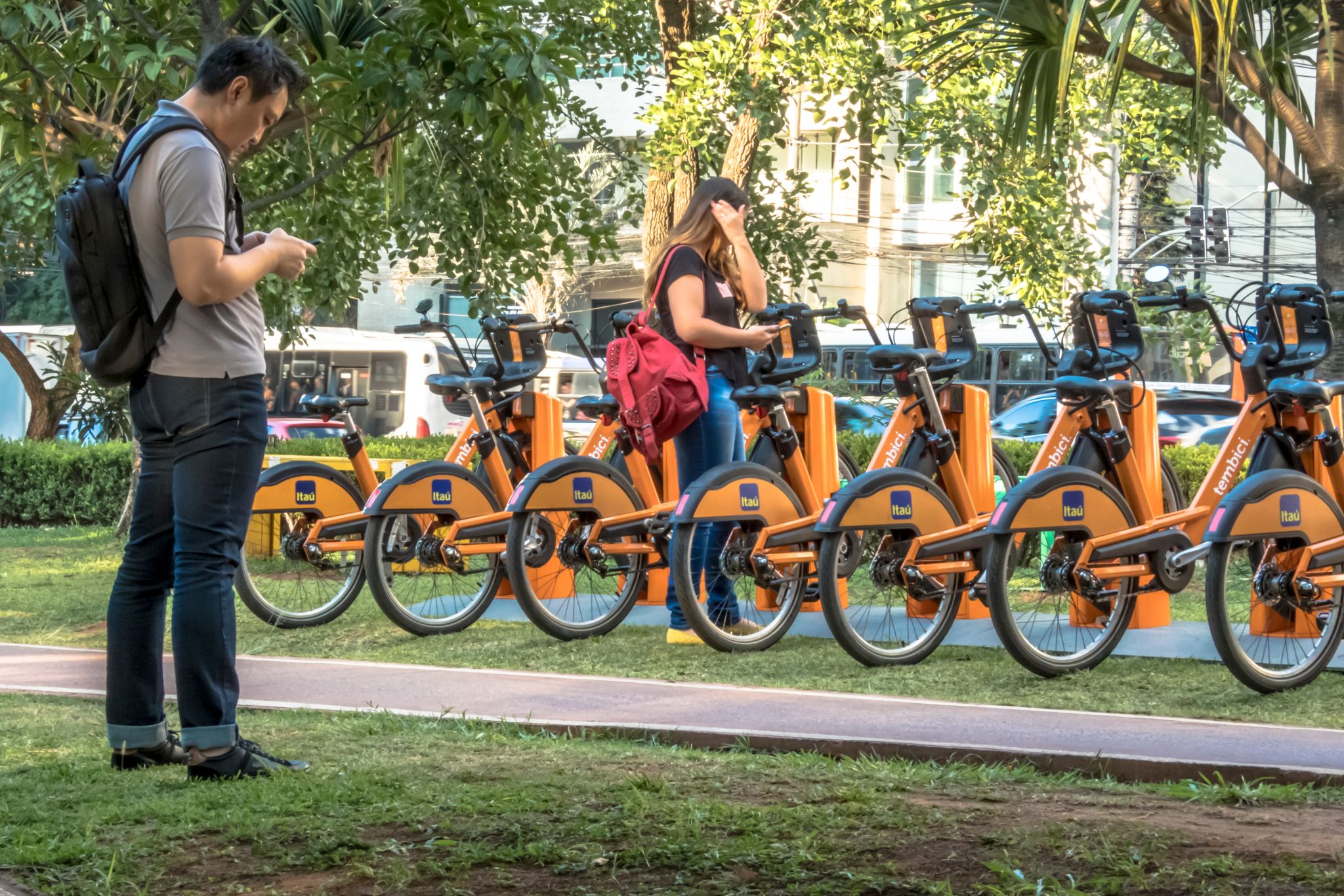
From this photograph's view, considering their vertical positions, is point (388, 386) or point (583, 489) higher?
point (388, 386)

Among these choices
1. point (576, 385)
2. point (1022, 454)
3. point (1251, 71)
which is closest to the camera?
point (1251, 71)

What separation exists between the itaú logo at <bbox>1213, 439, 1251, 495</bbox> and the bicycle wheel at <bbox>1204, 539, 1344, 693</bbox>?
0.45 m

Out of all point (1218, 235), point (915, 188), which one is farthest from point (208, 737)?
point (915, 188)

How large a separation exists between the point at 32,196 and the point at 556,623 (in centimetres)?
836

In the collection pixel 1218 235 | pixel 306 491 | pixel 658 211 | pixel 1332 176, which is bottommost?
pixel 306 491

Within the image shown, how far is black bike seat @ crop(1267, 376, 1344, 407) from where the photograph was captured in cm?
605

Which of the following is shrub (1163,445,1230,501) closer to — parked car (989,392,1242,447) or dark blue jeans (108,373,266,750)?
parked car (989,392,1242,447)

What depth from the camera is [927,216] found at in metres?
43.0

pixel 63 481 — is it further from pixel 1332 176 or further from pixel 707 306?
pixel 1332 176

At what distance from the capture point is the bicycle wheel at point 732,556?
21.1ft

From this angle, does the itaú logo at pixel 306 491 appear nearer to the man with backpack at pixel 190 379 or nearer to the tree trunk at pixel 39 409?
the man with backpack at pixel 190 379

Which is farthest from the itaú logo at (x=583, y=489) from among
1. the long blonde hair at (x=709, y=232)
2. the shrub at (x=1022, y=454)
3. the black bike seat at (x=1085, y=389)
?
the shrub at (x=1022, y=454)

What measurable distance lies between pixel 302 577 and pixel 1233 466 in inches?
165

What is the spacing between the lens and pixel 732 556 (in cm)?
662
